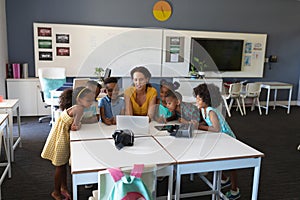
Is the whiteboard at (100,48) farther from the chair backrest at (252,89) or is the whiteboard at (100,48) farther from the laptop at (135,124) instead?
the laptop at (135,124)

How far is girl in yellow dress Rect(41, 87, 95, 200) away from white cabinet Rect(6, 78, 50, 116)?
3.09 meters

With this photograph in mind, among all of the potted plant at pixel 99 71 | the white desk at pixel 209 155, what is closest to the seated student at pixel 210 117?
the white desk at pixel 209 155

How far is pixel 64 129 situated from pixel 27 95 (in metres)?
3.30

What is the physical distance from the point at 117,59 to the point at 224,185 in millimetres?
3722

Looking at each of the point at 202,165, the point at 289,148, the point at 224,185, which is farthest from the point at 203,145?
the point at 289,148

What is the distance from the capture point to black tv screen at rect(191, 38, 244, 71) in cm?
598

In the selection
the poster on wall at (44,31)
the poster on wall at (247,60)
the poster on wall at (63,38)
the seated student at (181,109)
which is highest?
the poster on wall at (44,31)

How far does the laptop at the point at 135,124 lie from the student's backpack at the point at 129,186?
69cm

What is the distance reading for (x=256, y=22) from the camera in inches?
252

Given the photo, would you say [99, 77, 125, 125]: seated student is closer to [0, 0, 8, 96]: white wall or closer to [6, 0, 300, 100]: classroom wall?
[0, 0, 8, 96]: white wall

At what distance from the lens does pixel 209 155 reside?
1759mm

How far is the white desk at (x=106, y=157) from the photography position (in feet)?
4.90

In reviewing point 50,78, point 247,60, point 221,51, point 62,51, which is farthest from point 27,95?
point 247,60

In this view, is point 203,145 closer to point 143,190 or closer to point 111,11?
point 143,190
